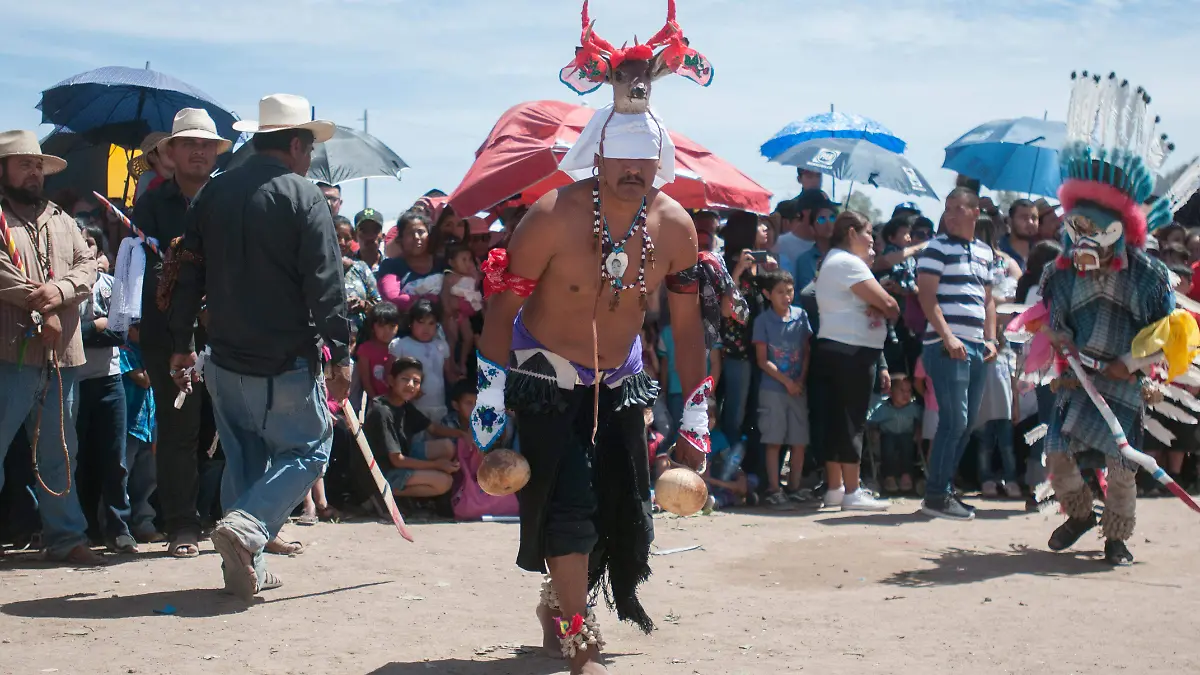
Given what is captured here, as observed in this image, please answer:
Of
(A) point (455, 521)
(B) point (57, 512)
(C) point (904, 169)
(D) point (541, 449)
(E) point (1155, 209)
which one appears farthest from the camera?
(C) point (904, 169)

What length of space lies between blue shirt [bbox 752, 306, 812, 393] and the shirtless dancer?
4547 mm

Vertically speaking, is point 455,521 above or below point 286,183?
below

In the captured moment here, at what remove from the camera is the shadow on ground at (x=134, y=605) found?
5445mm

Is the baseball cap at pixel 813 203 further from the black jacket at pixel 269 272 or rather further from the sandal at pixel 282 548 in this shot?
the black jacket at pixel 269 272

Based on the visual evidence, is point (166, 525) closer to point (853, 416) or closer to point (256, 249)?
point (256, 249)

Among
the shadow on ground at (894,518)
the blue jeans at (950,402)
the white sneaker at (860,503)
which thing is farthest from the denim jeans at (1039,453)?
the white sneaker at (860,503)

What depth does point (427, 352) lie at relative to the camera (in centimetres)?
880

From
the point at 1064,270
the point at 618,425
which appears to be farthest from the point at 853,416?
the point at 618,425

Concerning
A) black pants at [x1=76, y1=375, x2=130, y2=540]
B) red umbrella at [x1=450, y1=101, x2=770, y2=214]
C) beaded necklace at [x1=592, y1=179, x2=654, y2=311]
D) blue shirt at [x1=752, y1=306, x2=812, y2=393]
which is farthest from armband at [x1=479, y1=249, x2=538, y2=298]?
blue shirt at [x1=752, y1=306, x2=812, y2=393]

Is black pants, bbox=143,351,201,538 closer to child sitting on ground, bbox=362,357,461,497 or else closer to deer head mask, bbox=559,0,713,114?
child sitting on ground, bbox=362,357,461,497

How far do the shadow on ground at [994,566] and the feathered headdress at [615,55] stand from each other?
3.26 m

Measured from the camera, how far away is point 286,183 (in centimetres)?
578

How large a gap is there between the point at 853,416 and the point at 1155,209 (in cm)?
285

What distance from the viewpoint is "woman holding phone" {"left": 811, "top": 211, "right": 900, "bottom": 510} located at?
9328 millimetres
